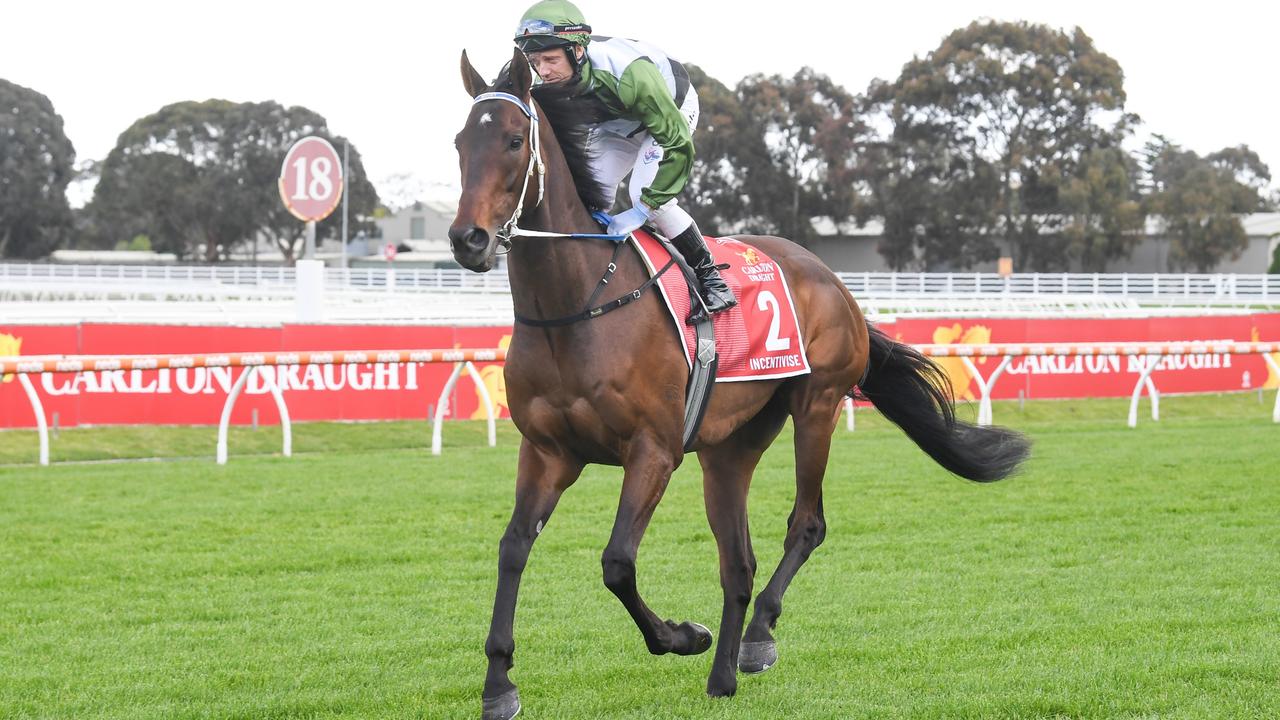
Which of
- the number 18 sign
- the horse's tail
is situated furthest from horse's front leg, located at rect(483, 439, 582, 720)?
the number 18 sign

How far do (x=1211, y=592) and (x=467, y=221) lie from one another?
11.3 ft

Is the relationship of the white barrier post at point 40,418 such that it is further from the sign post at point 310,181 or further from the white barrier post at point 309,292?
the sign post at point 310,181

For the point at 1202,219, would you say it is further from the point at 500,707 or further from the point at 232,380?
the point at 500,707

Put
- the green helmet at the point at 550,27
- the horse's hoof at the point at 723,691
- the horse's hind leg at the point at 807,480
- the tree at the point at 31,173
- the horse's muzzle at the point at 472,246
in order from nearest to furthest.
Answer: the horse's muzzle at the point at 472,246, the green helmet at the point at 550,27, the horse's hoof at the point at 723,691, the horse's hind leg at the point at 807,480, the tree at the point at 31,173

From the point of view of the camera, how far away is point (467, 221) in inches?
140

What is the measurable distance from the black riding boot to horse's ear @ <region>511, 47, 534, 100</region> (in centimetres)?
91

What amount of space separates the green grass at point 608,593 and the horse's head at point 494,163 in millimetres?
1335

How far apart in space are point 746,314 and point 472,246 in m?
1.41

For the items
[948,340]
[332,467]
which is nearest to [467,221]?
[332,467]

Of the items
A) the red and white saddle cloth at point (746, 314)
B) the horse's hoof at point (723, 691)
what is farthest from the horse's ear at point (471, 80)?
the horse's hoof at point (723, 691)

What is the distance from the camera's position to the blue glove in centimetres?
425

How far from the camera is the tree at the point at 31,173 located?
62594 mm

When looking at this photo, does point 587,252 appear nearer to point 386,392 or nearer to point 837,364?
point 837,364

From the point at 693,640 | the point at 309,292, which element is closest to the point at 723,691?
the point at 693,640
